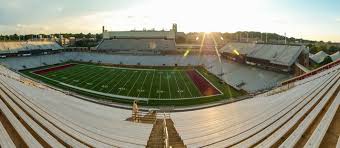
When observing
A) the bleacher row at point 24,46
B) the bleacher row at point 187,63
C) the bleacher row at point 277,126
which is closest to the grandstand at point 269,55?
the bleacher row at point 187,63

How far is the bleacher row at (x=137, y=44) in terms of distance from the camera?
7550cm

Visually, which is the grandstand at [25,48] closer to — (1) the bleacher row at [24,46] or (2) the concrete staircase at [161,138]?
(1) the bleacher row at [24,46]

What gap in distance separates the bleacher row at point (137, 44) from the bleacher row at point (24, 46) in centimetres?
1258

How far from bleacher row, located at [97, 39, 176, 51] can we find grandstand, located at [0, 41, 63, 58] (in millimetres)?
13049

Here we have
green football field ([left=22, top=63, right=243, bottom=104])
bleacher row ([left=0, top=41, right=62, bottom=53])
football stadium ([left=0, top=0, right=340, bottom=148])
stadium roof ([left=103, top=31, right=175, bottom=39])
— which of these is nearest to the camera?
football stadium ([left=0, top=0, right=340, bottom=148])

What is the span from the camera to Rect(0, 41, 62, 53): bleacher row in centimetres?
6032

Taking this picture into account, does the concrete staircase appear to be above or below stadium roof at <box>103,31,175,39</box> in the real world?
below

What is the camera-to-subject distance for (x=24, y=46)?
65.0m

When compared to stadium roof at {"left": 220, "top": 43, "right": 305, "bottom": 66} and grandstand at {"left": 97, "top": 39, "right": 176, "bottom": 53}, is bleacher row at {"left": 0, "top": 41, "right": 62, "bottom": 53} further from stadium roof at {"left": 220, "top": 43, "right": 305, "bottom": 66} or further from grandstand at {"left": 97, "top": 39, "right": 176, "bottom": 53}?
stadium roof at {"left": 220, "top": 43, "right": 305, "bottom": 66}

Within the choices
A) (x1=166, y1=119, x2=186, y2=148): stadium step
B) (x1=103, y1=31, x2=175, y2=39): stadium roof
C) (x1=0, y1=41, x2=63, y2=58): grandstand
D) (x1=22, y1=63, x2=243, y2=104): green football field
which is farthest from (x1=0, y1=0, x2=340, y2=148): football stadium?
(x1=103, y1=31, x2=175, y2=39): stadium roof

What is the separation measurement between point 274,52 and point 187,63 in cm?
2414

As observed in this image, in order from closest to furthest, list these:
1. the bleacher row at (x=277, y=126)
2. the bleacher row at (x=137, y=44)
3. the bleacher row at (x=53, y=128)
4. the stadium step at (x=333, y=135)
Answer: the stadium step at (x=333, y=135)
the bleacher row at (x=53, y=128)
the bleacher row at (x=277, y=126)
the bleacher row at (x=137, y=44)

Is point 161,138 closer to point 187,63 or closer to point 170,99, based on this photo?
point 170,99

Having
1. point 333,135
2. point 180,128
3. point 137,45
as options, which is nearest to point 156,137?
point 180,128
